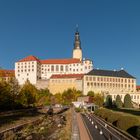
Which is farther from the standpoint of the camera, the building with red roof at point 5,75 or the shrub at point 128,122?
the building with red roof at point 5,75

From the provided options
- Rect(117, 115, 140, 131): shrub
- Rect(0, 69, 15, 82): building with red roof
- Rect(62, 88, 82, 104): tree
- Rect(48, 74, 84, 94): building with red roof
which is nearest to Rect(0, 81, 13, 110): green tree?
Rect(0, 69, 15, 82): building with red roof

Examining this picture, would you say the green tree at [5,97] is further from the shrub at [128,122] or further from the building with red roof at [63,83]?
the building with red roof at [63,83]

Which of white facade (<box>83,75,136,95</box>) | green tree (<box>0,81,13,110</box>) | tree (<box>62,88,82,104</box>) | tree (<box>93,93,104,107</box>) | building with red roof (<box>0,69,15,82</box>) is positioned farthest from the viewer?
white facade (<box>83,75,136,95</box>)

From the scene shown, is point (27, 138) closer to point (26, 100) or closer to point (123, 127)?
point (123, 127)

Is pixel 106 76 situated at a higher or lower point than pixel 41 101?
→ higher

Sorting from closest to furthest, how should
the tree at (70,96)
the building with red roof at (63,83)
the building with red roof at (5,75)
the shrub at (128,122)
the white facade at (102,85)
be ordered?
1. the shrub at (128,122)
2. the building with red roof at (5,75)
3. the tree at (70,96)
4. the white facade at (102,85)
5. the building with red roof at (63,83)

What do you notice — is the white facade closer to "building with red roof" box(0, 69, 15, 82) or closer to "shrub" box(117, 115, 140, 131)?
"building with red roof" box(0, 69, 15, 82)

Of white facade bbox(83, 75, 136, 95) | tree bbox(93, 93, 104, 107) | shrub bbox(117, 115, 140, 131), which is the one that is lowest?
tree bbox(93, 93, 104, 107)

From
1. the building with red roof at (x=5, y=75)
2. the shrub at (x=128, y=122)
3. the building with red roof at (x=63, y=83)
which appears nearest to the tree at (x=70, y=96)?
the building with red roof at (x=63, y=83)

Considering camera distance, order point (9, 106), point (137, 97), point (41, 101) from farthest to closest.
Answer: point (137, 97) < point (41, 101) < point (9, 106)

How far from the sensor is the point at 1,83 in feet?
240

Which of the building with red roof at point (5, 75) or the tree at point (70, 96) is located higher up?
the building with red roof at point (5, 75)

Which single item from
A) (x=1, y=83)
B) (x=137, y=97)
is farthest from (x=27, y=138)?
(x=137, y=97)

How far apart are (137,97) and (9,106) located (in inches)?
4556
